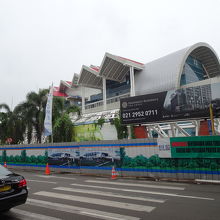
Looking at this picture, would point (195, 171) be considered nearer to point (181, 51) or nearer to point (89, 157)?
point (89, 157)

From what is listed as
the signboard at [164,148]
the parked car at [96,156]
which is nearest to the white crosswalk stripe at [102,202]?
the signboard at [164,148]

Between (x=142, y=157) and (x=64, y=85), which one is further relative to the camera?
(x=64, y=85)

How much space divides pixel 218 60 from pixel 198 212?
43945mm

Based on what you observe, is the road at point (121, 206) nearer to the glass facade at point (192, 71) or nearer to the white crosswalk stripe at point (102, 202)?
the white crosswalk stripe at point (102, 202)

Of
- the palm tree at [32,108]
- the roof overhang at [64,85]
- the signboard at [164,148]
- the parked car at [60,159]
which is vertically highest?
the roof overhang at [64,85]

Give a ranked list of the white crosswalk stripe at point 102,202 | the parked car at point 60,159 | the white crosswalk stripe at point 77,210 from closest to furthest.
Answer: the white crosswalk stripe at point 77,210, the white crosswalk stripe at point 102,202, the parked car at point 60,159

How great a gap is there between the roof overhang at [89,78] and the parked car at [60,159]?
26385 millimetres

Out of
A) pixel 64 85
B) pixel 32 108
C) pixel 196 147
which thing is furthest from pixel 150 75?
pixel 64 85

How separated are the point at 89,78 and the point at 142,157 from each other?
3445 centimetres

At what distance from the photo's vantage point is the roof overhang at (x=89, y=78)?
1689 inches

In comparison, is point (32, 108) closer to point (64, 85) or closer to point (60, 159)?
point (60, 159)

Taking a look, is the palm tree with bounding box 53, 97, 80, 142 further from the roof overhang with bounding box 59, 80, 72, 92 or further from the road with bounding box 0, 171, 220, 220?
the roof overhang with bounding box 59, 80, 72, 92

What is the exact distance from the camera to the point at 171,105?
16.3 meters

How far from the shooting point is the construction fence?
10.7 m
